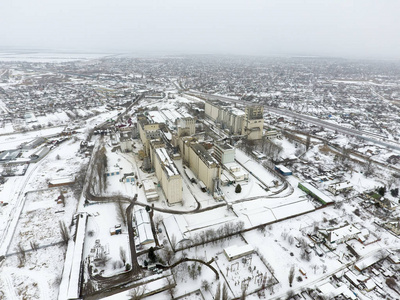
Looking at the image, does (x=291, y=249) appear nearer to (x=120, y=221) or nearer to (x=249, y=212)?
(x=249, y=212)

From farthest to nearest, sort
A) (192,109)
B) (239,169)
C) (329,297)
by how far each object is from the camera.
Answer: (192,109) → (239,169) → (329,297)

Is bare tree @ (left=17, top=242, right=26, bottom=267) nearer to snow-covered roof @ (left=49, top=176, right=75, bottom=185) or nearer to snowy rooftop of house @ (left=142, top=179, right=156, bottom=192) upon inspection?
snow-covered roof @ (left=49, top=176, right=75, bottom=185)

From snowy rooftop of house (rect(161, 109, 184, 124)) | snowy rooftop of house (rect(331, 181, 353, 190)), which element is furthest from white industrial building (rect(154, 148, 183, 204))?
snowy rooftop of house (rect(161, 109, 184, 124))

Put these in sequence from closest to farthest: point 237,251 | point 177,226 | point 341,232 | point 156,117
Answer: point 237,251, point 341,232, point 177,226, point 156,117

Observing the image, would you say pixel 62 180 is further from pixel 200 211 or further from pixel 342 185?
pixel 342 185

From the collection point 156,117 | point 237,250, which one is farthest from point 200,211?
point 156,117

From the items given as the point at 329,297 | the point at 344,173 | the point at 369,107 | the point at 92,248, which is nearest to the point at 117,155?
the point at 92,248

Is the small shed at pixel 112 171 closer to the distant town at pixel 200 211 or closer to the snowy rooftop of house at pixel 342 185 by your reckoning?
the distant town at pixel 200 211
